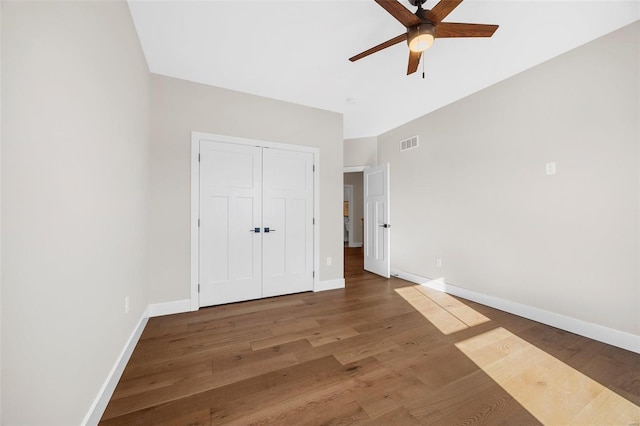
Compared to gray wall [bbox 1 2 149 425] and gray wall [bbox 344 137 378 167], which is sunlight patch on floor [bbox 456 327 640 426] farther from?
gray wall [bbox 344 137 378 167]

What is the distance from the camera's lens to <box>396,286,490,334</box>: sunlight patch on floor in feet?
8.16

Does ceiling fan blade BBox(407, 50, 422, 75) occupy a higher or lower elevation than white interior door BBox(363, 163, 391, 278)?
higher

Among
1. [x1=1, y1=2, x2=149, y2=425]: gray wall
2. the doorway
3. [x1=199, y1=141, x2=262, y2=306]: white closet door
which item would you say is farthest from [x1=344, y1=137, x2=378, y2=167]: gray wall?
[x1=1, y1=2, x2=149, y2=425]: gray wall

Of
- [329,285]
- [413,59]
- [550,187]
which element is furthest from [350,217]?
[413,59]

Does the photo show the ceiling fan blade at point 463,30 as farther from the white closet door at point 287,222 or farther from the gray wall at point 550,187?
the white closet door at point 287,222

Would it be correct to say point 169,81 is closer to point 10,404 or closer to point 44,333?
point 44,333

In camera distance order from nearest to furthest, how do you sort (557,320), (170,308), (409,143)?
(557,320)
(170,308)
(409,143)

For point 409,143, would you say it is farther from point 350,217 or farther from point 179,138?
point 350,217

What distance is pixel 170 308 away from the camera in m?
2.73

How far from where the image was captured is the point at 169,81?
278cm

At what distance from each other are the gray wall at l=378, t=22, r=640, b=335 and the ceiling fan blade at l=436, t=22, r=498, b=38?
142cm

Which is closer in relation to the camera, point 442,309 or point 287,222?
point 442,309

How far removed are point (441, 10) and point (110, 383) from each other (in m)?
3.25

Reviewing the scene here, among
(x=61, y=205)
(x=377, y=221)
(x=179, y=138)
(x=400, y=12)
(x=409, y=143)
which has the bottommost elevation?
(x=377, y=221)
